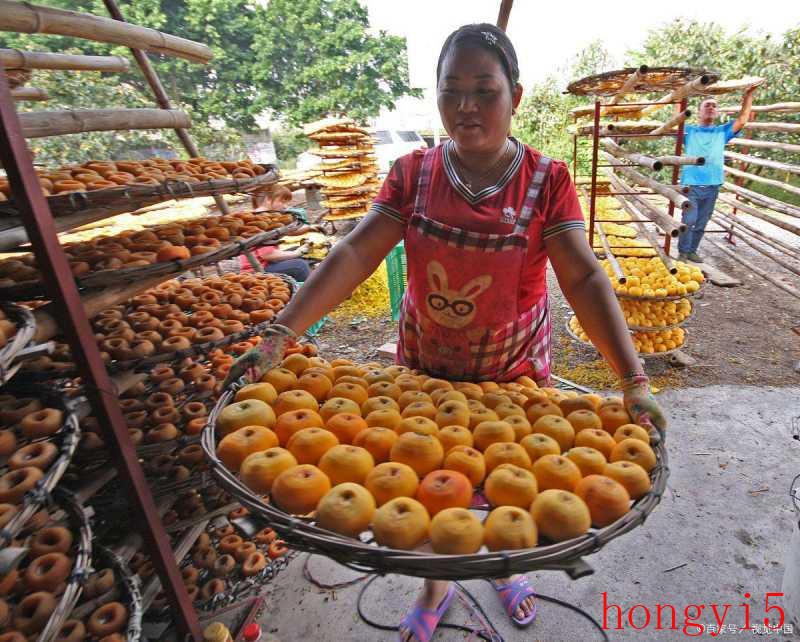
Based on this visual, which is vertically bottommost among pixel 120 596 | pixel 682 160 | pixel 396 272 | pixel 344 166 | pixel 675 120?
pixel 120 596

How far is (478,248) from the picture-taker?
5.69 feet

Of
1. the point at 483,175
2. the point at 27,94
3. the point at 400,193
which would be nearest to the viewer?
the point at 483,175

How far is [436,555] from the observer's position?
0.95 m

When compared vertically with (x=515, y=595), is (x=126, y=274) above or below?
above

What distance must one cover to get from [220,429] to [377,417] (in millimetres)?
467

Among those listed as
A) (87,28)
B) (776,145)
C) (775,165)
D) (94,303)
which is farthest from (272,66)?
(94,303)

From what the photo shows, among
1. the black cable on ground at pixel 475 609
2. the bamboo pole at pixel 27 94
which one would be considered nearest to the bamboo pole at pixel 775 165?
the black cable on ground at pixel 475 609

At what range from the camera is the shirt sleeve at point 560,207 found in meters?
1.73

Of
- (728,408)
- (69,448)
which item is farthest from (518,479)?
(728,408)

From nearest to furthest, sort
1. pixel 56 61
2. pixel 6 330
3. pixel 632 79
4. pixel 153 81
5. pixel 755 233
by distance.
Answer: pixel 6 330 → pixel 56 61 → pixel 153 81 → pixel 632 79 → pixel 755 233

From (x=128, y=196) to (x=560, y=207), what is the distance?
1654 millimetres

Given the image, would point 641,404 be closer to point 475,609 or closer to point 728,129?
point 475,609

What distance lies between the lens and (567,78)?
19469 millimetres

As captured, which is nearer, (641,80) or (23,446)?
(23,446)
